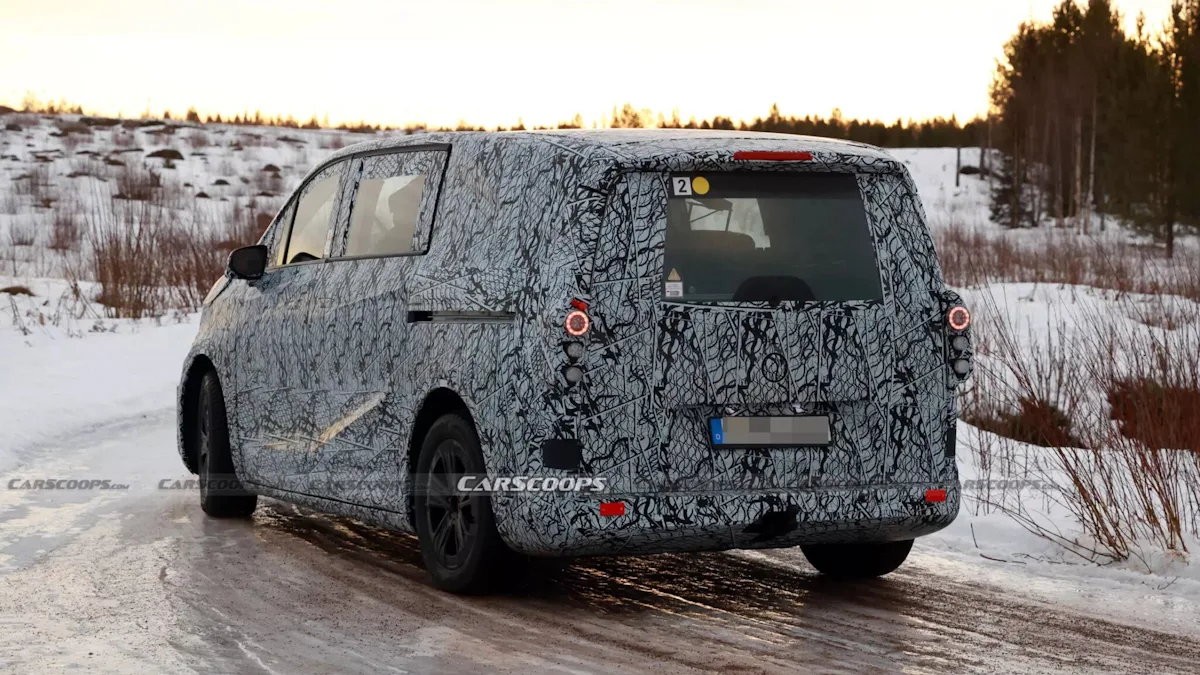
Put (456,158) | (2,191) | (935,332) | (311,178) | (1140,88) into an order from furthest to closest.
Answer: (1140,88)
(2,191)
(311,178)
(456,158)
(935,332)

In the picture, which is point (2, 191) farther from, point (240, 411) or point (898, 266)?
point (898, 266)

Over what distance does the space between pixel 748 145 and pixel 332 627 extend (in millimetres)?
2423

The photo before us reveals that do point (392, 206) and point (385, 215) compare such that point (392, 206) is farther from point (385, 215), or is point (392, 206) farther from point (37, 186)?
point (37, 186)

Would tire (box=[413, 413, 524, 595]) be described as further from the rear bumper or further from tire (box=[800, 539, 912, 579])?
tire (box=[800, 539, 912, 579])

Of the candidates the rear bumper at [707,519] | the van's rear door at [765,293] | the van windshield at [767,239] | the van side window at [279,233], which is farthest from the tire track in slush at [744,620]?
the van side window at [279,233]

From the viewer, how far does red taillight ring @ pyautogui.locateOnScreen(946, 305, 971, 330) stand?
619 centimetres

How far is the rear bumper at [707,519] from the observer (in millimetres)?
5812

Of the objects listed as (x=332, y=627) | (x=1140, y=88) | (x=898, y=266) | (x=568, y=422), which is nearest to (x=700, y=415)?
(x=568, y=422)

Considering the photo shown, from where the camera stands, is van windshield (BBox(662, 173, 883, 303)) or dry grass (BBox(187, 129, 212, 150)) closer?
van windshield (BBox(662, 173, 883, 303))

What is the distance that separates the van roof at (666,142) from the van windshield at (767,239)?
0.41 ft

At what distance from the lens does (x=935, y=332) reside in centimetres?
618

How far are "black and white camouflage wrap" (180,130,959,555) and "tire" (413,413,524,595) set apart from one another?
0.41ft

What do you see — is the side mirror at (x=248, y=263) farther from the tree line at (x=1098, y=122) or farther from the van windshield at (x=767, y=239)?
the tree line at (x=1098, y=122)

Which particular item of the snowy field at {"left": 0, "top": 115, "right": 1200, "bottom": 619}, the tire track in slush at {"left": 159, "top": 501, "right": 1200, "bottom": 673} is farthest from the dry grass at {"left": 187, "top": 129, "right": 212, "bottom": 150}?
the tire track in slush at {"left": 159, "top": 501, "right": 1200, "bottom": 673}
